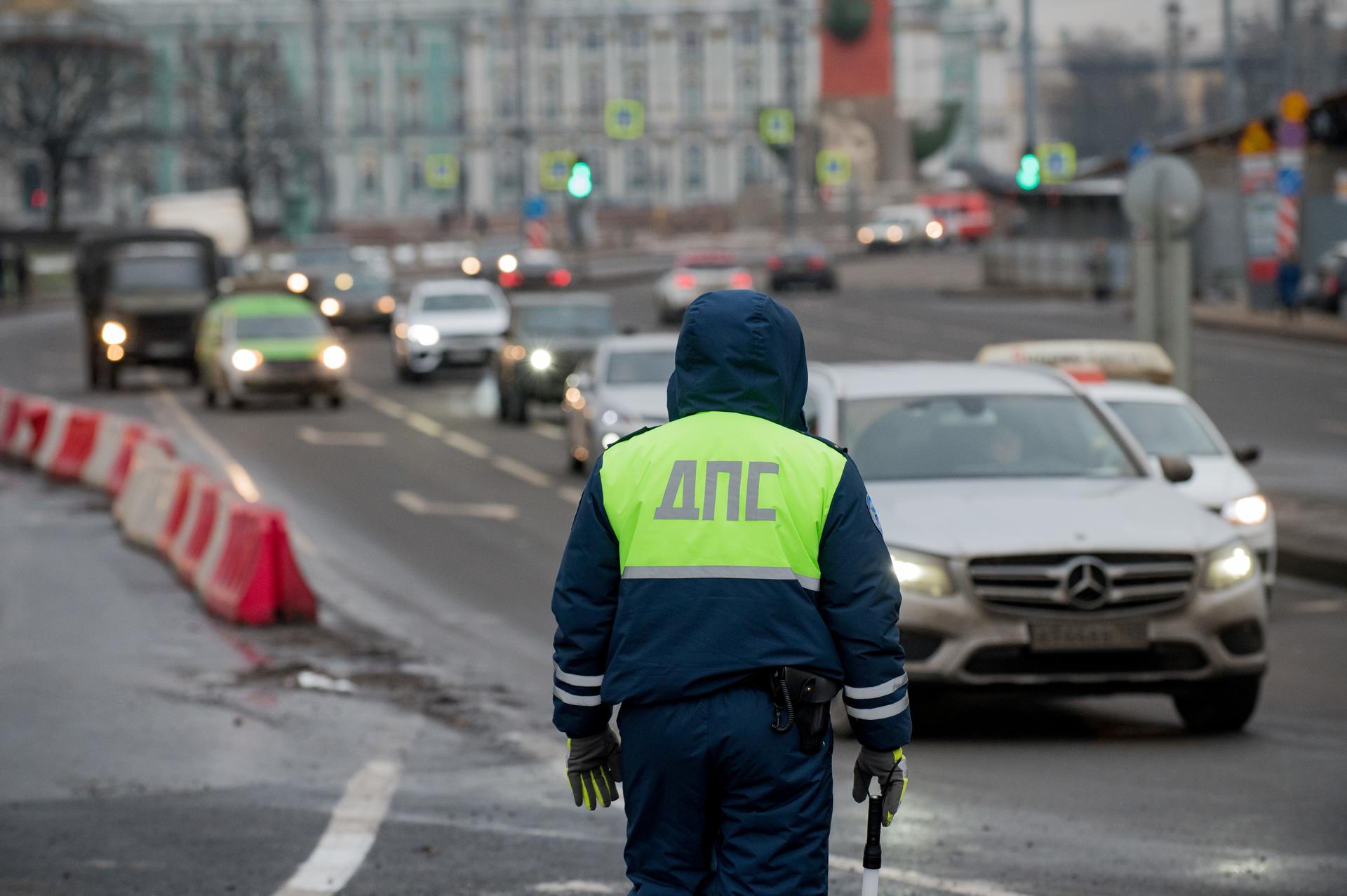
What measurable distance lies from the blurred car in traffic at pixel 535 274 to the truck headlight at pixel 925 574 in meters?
50.5

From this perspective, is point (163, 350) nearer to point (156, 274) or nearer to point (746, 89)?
point (156, 274)

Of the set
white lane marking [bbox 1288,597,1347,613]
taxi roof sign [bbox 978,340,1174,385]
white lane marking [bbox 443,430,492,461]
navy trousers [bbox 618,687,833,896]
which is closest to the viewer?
navy trousers [bbox 618,687,833,896]

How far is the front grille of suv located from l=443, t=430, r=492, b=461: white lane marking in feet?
54.1

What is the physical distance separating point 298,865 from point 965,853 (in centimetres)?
202

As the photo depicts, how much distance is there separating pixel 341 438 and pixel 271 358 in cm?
495

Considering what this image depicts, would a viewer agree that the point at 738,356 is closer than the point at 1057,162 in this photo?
Yes

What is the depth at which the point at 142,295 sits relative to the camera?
128ft

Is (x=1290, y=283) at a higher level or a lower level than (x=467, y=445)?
higher

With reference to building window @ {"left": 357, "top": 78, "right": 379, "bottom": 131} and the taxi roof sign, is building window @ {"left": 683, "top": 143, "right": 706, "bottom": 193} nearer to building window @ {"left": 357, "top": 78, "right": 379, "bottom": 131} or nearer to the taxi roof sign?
building window @ {"left": 357, "top": 78, "right": 379, "bottom": 131}

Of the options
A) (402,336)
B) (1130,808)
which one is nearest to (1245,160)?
(402,336)

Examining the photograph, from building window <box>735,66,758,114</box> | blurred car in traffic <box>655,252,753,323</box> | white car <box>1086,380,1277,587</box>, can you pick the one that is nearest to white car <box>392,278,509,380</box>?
blurred car in traffic <box>655,252,753,323</box>

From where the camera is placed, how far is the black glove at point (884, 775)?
4.45 m

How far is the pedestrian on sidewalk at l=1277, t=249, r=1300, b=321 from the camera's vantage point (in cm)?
4681

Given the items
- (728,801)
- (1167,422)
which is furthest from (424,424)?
(728,801)
